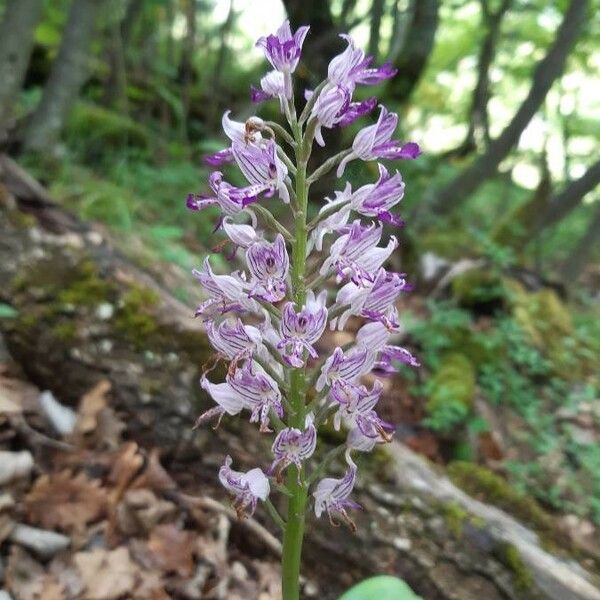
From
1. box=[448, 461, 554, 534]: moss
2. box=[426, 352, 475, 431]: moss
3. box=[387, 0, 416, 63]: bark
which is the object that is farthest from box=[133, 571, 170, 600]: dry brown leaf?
box=[387, 0, 416, 63]: bark

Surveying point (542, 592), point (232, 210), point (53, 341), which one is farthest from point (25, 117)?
point (542, 592)

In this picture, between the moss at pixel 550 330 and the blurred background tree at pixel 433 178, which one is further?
the moss at pixel 550 330

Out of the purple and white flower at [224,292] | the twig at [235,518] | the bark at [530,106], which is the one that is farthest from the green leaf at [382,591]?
the bark at [530,106]

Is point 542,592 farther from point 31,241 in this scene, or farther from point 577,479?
point 31,241

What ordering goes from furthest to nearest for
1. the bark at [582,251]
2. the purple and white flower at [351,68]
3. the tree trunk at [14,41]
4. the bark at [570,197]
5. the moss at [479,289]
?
the bark at [582,251] → the bark at [570,197] → the moss at [479,289] → the tree trunk at [14,41] → the purple and white flower at [351,68]

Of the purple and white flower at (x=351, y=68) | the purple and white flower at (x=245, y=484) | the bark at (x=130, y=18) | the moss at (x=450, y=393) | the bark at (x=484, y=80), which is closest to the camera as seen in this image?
the purple and white flower at (x=351, y=68)

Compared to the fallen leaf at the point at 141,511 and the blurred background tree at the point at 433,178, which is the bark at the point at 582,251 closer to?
the blurred background tree at the point at 433,178
